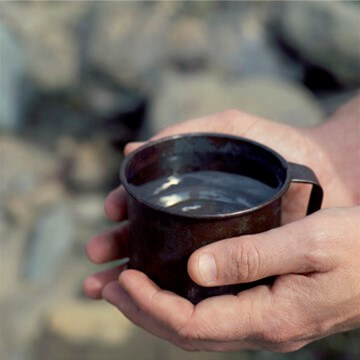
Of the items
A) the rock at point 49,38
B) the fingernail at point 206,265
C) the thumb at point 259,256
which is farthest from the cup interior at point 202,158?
the rock at point 49,38

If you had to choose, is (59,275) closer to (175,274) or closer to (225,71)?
(225,71)

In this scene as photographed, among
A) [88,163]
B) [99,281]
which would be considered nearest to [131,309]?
[99,281]

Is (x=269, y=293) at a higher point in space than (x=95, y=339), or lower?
higher

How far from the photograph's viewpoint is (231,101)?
3422 millimetres

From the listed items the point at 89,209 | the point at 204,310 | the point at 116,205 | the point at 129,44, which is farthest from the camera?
the point at 129,44

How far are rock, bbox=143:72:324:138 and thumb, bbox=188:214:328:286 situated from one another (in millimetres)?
1922

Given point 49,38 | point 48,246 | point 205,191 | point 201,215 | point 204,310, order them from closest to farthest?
1. point 201,215
2. point 204,310
3. point 205,191
4. point 48,246
5. point 49,38

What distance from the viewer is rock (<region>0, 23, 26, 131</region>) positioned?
13.8ft

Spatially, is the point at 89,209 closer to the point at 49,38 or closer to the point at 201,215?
the point at 49,38

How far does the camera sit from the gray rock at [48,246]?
3227 millimetres

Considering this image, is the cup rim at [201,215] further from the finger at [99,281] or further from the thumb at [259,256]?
the finger at [99,281]

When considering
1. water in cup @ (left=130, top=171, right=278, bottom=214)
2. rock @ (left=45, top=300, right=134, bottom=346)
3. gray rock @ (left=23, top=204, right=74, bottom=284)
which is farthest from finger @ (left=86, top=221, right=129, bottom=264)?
gray rock @ (left=23, top=204, right=74, bottom=284)

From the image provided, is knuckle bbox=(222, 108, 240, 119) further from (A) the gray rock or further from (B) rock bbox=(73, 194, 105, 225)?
(B) rock bbox=(73, 194, 105, 225)

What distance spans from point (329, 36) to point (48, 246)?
1.92m
